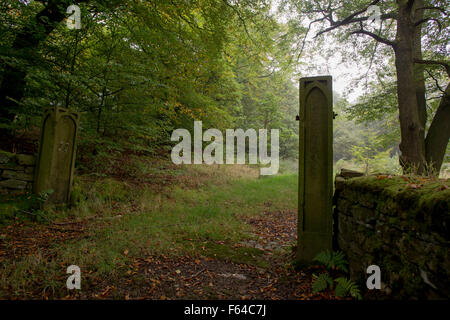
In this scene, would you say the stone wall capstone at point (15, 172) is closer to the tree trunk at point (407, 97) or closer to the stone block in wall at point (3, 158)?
the stone block in wall at point (3, 158)

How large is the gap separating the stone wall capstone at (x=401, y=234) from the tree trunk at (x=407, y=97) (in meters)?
4.28

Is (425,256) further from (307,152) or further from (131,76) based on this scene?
(131,76)

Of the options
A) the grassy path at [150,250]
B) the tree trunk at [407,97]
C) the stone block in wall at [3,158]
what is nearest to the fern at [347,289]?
the grassy path at [150,250]

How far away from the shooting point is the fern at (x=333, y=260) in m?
3.00

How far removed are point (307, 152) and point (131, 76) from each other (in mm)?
4975

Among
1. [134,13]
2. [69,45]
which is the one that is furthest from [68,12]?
[134,13]

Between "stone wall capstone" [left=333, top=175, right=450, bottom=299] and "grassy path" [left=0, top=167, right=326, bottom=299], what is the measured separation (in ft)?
3.03

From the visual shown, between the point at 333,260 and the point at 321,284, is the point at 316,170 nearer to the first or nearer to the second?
the point at 333,260

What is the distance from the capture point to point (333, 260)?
3080 mm

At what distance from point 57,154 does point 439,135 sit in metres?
9.66

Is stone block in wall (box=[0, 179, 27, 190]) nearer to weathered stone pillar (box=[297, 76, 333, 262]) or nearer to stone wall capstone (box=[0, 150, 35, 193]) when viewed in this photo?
stone wall capstone (box=[0, 150, 35, 193])

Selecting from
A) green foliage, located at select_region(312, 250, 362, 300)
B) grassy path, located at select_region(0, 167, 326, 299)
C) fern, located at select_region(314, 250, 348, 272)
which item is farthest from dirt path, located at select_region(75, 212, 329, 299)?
fern, located at select_region(314, 250, 348, 272)

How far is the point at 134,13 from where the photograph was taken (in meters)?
6.41

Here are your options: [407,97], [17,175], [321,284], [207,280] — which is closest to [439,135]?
[407,97]
